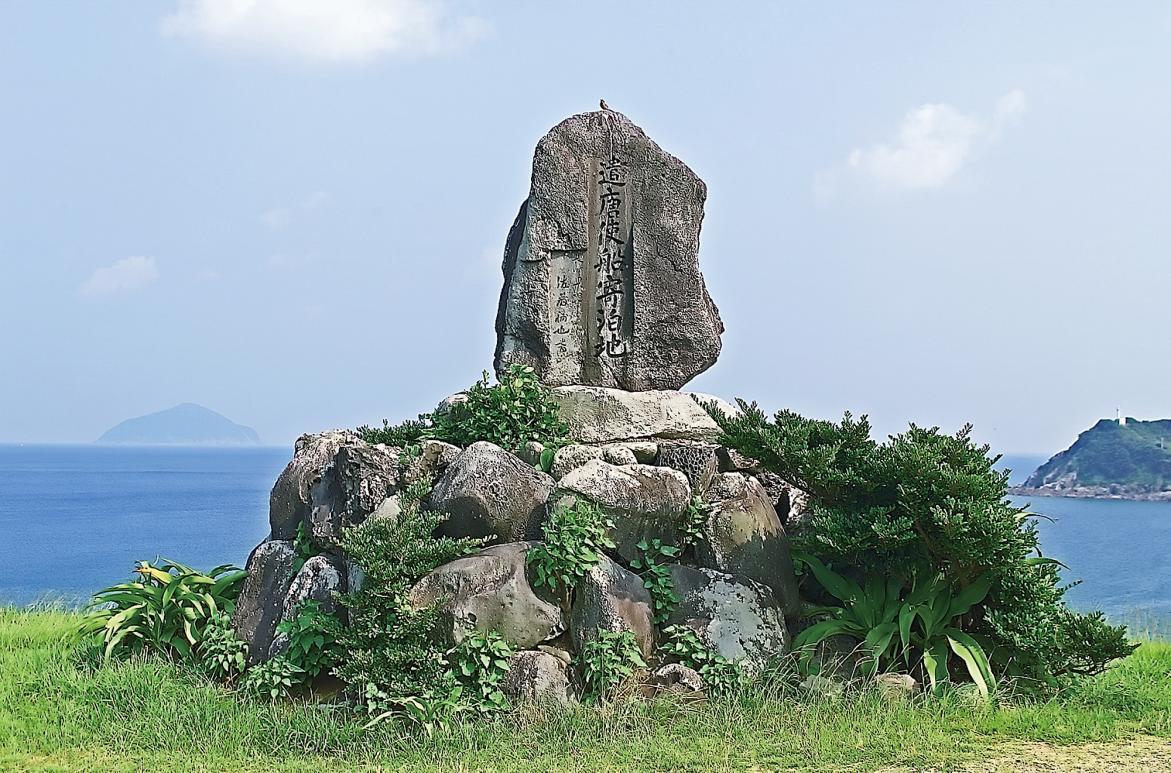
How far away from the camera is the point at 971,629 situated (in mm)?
6617

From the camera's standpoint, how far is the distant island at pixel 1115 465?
4106 centimetres

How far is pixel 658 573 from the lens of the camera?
257 inches

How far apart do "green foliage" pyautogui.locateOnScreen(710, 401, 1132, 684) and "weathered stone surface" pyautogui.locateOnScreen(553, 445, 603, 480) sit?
3.81ft

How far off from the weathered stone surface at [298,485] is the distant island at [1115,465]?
39.9 meters

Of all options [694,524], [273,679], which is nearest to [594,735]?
[694,524]

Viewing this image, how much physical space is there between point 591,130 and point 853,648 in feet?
15.2

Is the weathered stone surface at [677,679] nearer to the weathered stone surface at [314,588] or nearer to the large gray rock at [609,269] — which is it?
the weathered stone surface at [314,588]

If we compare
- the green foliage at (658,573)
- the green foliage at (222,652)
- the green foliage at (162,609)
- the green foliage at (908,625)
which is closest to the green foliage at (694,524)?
the green foliage at (658,573)

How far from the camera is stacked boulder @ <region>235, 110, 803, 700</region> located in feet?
20.3

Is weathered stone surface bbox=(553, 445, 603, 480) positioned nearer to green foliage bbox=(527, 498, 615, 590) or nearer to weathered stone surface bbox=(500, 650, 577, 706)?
green foliage bbox=(527, 498, 615, 590)

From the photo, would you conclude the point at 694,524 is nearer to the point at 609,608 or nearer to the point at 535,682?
the point at 609,608

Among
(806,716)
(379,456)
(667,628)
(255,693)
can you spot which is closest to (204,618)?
(255,693)

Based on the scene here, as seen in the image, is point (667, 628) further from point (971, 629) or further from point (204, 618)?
point (204, 618)

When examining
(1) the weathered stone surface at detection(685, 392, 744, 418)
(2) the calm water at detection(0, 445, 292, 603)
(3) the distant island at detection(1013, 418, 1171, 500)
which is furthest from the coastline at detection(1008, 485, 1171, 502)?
(1) the weathered stone surface at detection(685, 392, 744, 418)
